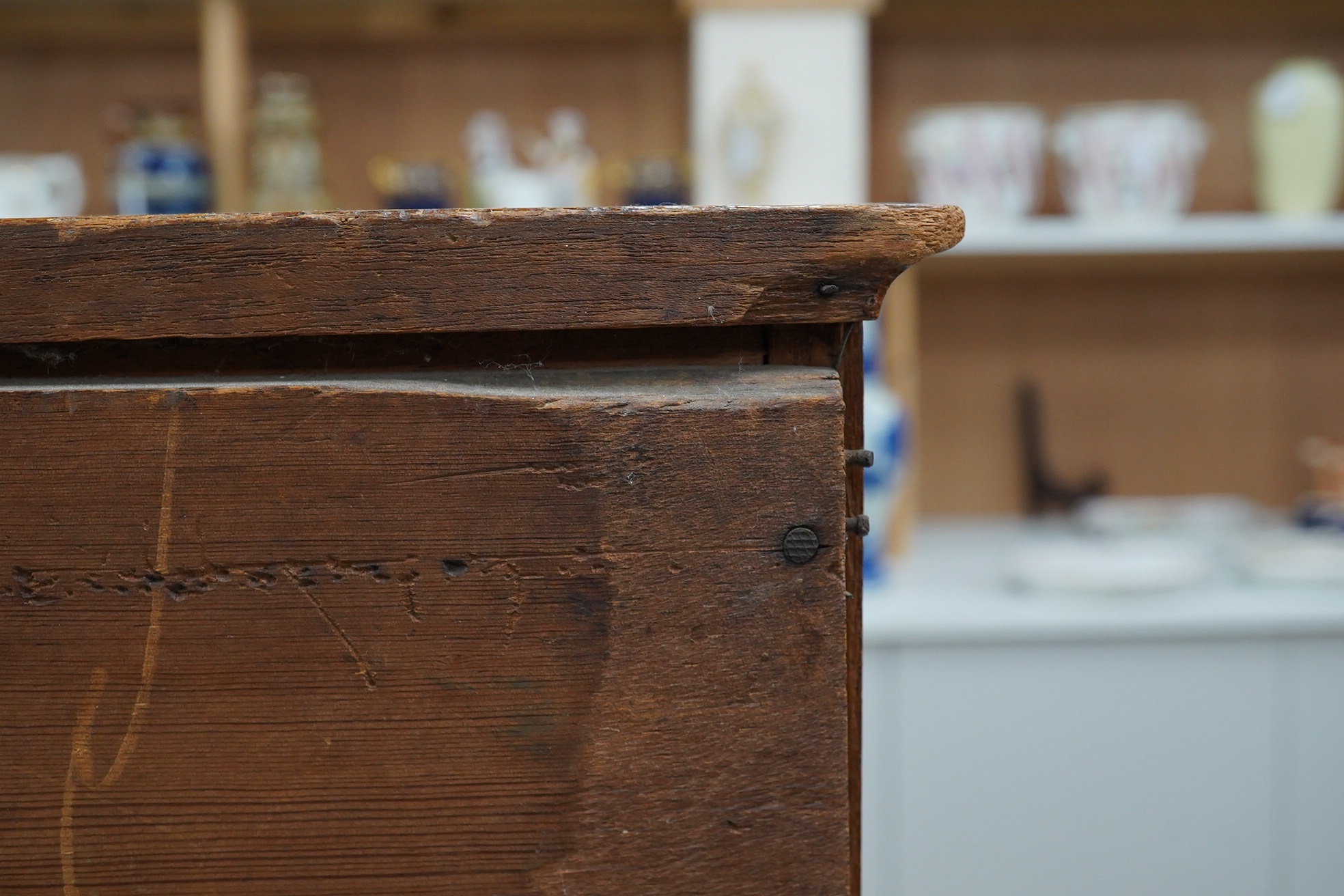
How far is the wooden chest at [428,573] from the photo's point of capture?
32cm

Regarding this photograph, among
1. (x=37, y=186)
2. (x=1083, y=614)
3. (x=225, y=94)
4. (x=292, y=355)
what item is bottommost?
(x=1083, y=614)

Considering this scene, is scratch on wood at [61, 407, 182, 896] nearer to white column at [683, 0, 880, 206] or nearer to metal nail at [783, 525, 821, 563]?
metal nail at [783, 525, 821, 563]

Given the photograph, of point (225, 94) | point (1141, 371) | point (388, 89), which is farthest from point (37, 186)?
point (1141, 371)

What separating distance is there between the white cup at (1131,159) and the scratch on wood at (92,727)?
1256 millimetres

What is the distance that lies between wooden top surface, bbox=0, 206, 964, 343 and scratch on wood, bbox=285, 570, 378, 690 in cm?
7

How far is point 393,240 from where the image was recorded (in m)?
0.31

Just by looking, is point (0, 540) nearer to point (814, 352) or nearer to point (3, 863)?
point (3, 863)

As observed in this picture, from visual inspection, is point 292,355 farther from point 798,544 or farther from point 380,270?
point 798,544

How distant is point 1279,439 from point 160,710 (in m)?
1.67

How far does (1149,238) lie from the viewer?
4.28 feet

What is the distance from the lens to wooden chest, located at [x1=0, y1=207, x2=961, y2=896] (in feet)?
1.03

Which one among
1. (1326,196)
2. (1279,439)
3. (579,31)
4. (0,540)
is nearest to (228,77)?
(579,31)

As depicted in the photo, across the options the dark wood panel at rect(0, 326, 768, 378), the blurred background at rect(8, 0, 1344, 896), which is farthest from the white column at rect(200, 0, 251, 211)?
the dark wood panel at rect(0, 326, 768, 378)

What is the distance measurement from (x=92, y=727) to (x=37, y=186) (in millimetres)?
1165
